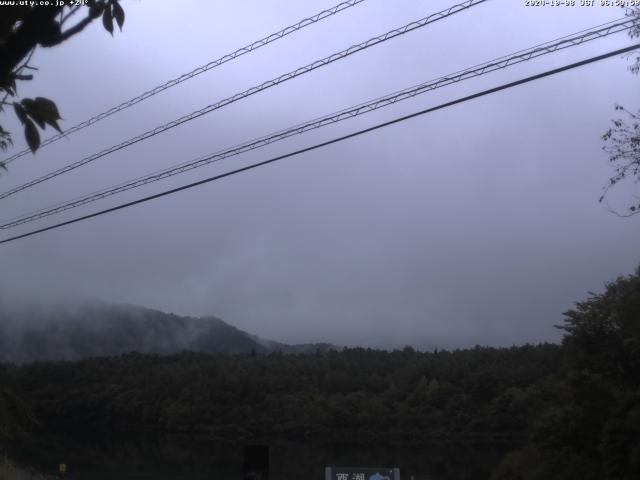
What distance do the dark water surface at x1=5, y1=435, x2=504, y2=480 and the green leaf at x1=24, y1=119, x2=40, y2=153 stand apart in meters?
29.1

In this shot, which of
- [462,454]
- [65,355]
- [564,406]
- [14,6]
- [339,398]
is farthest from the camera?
[65,355]

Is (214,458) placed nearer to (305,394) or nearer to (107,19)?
(305,394)

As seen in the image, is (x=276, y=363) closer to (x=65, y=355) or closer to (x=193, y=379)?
(x=193, y=379)

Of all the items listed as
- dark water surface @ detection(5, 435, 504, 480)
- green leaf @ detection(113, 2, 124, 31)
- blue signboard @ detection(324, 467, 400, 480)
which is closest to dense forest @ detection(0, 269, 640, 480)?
dark water surface @ detection(5, 435, 504, 480)

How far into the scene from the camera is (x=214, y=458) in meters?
51.4

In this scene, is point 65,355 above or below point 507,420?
above

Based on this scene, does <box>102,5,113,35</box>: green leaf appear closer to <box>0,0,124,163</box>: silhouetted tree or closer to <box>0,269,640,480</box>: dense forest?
<box>0,0,124,163</box>: silhouetted tree

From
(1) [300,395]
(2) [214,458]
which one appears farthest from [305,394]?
(2) [214,458]

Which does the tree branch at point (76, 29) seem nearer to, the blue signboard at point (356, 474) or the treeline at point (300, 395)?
the blue signboard at point (356, 474)

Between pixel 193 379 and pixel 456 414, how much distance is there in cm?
2656

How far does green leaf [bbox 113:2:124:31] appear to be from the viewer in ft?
13.2

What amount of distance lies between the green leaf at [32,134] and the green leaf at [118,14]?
2.55 ft

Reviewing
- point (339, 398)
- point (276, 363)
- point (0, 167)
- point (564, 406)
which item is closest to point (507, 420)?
point (339, 398)

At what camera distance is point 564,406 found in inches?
869
